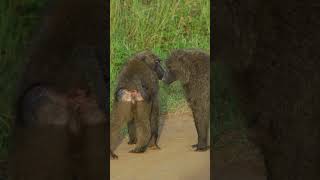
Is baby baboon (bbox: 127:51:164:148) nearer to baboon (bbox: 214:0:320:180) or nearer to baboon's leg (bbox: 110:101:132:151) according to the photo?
baboon's leg (bbox: 110:101:132:151)

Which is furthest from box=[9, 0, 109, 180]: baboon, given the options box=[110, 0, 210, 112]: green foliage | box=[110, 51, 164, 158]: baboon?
box=[110, 0, 210, 112]: green foliage

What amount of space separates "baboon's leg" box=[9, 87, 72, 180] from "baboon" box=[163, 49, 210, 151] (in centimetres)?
344

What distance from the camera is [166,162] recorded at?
4.28 metres

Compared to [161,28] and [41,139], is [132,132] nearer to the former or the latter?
[161,28]

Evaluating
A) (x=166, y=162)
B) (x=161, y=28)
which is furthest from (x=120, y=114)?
(x=161, y=28)

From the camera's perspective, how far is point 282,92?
0.89m

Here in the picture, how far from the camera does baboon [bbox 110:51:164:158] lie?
424cm

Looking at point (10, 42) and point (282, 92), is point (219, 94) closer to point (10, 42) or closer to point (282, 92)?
point (282, 92)

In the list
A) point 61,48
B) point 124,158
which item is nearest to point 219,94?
point 61,48

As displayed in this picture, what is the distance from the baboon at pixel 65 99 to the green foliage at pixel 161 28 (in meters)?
4.45

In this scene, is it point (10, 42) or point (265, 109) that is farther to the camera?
point (10, 42)

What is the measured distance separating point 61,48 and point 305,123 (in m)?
0.34

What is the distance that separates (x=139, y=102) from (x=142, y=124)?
0.48 ft

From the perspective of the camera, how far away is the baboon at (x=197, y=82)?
14.4 feet
